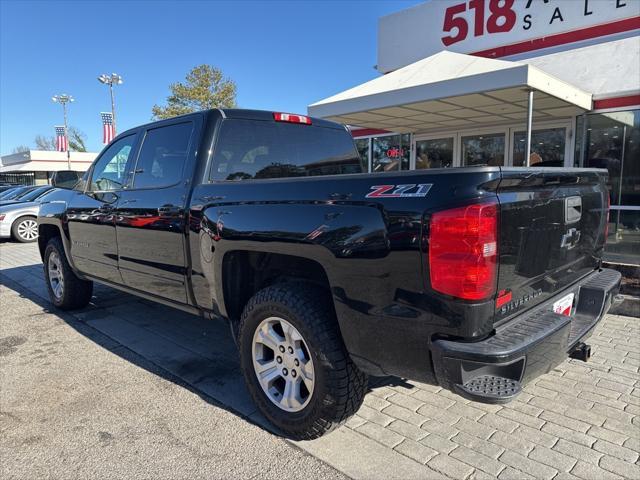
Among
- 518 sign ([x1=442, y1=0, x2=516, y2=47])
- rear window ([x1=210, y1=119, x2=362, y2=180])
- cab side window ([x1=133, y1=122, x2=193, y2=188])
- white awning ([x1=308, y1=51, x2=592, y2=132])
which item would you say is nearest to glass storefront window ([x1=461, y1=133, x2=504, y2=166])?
white awning ([x1=308, y1=51, x2=592, y2=132])

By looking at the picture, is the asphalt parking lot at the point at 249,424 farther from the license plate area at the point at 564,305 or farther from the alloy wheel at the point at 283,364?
the license plate area at the point at 564,305

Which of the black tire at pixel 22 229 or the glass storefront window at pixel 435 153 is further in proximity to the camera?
the black tire at pixel 22 229

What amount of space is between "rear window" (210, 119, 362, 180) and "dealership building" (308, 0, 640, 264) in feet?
7.61

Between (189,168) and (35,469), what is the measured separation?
2069 mm

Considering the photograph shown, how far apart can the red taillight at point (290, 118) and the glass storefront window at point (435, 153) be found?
7.31m

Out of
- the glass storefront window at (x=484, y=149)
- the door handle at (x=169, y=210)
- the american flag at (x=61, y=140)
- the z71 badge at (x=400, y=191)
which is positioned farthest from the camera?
the american flag at (x=61, y=140)

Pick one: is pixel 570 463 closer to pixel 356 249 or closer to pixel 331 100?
pixel 356 249

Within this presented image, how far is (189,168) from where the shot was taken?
3.36m

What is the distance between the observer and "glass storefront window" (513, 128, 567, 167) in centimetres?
897

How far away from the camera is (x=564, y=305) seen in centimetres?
271

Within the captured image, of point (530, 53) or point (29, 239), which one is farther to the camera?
point (29, 239)

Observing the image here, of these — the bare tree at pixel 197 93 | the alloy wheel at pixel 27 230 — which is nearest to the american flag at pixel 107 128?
the bare tree at pixel 197 93

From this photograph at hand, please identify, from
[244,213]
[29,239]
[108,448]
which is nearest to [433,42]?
[244,213]

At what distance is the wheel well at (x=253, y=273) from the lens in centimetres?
282
